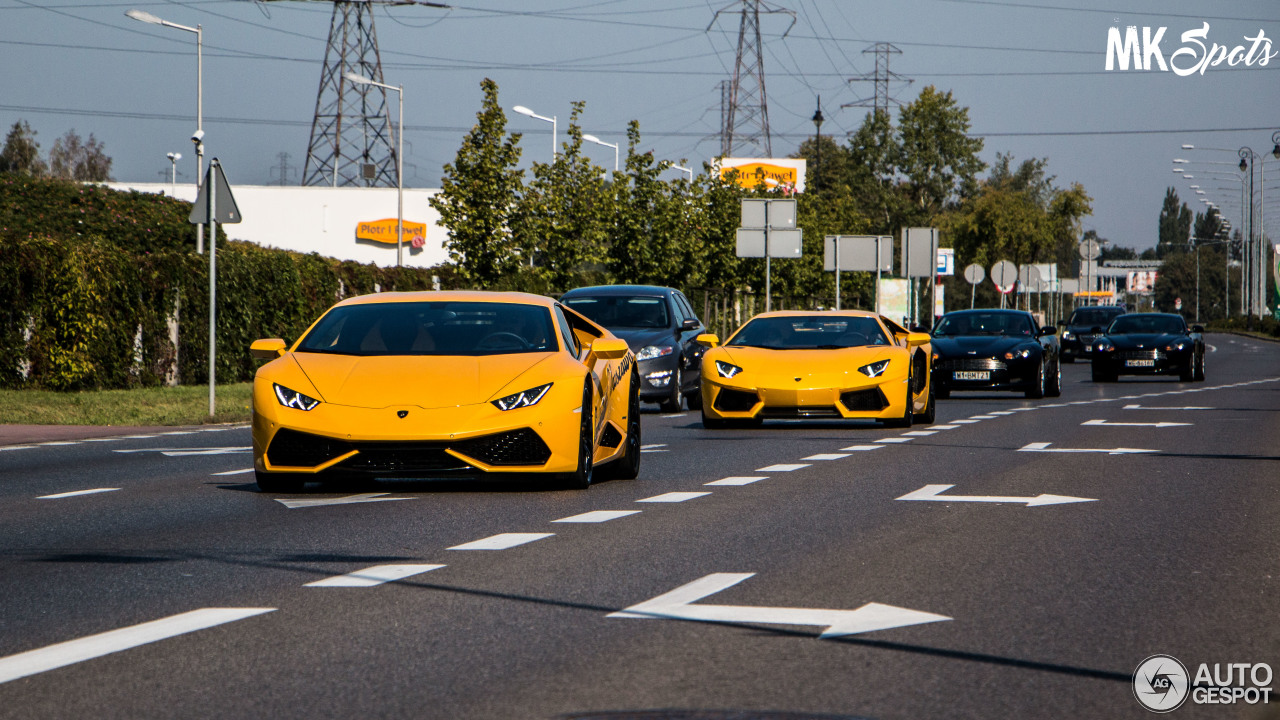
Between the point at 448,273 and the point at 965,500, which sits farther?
the point at 448,273

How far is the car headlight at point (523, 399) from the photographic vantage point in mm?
10516

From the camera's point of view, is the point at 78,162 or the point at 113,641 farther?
the point at 78,162

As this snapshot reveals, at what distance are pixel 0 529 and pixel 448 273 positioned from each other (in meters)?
29.8

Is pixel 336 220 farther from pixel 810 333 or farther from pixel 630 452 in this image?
pixel 630 452

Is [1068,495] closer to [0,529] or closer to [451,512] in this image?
[451,512]

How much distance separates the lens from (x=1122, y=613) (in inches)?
251

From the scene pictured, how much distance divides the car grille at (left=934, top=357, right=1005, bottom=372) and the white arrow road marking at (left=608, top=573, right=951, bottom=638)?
783 inches

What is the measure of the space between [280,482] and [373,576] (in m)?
3.83

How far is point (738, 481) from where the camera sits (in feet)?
39.5

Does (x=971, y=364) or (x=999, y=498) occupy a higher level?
(x=971, y=364)

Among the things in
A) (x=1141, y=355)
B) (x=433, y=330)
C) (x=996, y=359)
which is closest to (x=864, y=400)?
(x=433, y=330)

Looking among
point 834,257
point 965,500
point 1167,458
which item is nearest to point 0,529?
point 965,500

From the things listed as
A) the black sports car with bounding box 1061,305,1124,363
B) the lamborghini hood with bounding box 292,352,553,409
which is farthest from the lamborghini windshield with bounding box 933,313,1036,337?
the black sports car with bounding box 1061,305,1124,363

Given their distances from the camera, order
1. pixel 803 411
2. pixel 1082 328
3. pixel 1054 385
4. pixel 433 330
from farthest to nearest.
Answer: pixel 1082 328 < pixel 1054 385 < pixel 803 411 < pixel 433 330
